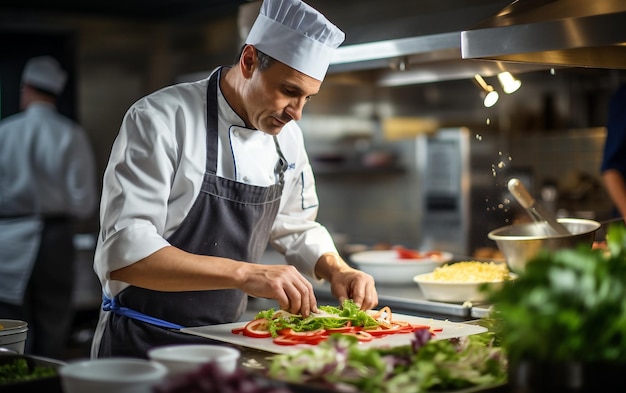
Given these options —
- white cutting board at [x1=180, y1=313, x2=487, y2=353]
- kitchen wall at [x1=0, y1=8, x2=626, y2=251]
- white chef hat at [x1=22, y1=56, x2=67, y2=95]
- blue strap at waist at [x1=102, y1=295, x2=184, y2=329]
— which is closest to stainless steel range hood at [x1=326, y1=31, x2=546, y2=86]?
white cutting board at [x1=180, y1=313, x2=487, y2=353]

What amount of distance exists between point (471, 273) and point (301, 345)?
1.20 meters

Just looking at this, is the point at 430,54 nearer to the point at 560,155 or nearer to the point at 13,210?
the point at 13,210

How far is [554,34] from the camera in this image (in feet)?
7.60

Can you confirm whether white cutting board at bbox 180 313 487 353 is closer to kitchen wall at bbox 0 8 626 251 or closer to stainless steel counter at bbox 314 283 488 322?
stainless steel counter at bbox 314 283 488 322

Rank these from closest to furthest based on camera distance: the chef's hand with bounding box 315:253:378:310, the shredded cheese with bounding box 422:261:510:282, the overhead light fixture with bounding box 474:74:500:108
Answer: the chef's hand with bounding box 315:253:378:310 → the shredded cheese with bounding box 422:261:510:282 → the overhead light fixture with bounding box 474:74:500:108

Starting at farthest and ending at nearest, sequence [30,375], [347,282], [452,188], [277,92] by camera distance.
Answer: [452,188], [347,282], [277,92], [30,375]

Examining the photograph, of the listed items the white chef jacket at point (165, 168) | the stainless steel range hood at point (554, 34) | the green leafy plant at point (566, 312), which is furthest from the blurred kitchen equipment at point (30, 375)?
the stainless steel range hood at point (554, 34)

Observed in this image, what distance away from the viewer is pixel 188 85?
276 cm

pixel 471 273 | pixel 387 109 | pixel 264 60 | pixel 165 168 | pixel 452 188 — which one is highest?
pixel 387 109

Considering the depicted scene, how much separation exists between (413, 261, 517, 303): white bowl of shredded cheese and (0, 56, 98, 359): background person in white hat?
3409 mm

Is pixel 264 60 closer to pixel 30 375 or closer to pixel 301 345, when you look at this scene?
pixel 301 345

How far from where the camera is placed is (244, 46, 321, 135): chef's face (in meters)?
2.58

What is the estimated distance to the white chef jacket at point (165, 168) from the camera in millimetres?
2373

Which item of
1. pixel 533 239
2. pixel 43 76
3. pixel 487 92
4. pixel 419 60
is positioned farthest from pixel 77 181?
pixel 533 239
